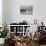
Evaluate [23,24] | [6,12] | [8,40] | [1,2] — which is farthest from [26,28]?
[8,40]

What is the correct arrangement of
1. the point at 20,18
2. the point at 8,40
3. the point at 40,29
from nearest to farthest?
the point at 8,40 < the point at 40,29 < the point at 20,18

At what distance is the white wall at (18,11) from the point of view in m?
5.52

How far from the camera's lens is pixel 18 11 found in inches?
218

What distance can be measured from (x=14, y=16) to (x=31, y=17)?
71cm

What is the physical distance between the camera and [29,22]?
5.52m

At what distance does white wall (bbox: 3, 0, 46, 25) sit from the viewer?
18.1ft

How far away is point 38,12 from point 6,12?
4.36 feet

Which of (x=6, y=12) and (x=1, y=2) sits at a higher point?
(x=1, y=2)

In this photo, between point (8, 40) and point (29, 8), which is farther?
point (29, 8)

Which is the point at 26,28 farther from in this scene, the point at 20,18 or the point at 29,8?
the point at 29,8

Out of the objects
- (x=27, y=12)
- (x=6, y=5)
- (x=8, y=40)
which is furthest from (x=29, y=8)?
(x=8, y=40)

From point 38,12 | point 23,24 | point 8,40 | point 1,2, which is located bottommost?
point 8,40

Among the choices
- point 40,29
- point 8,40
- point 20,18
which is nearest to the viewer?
point 8,40

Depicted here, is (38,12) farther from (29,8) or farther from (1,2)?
(1,2)
